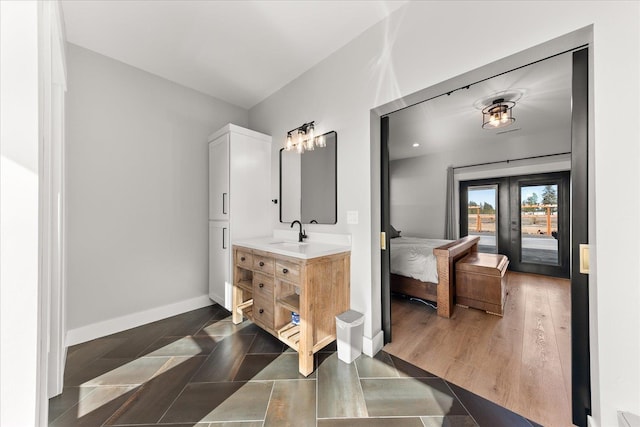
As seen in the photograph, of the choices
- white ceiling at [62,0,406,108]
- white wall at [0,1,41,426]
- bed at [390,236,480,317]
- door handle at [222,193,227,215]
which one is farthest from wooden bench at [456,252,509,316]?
white wall at [0,1,41,426]

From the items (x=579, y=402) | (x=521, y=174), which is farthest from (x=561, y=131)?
(x=579, y=402)

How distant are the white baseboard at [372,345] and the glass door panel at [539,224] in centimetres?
446

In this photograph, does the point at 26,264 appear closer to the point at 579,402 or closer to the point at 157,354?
the point at 157,354

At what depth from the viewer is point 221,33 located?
205cm

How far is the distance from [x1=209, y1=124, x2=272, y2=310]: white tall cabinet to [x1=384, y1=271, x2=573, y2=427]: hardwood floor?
6.10 ft

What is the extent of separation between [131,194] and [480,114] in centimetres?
459

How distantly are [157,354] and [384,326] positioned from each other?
6.40 feet

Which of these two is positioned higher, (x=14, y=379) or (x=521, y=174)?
(x=521, y=174)

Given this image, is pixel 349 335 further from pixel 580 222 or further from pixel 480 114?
pixel 480 114

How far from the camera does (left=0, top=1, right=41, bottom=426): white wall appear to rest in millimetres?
684

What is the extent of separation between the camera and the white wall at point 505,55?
1.04m

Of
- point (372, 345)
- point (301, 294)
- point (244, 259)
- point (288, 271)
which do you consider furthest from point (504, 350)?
point (244, 259)

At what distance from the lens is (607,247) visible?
1.09 meters

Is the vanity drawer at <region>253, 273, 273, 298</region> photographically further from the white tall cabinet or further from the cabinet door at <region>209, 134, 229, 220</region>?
the cabinet door at <region>209, 134, 229, 220</region>
